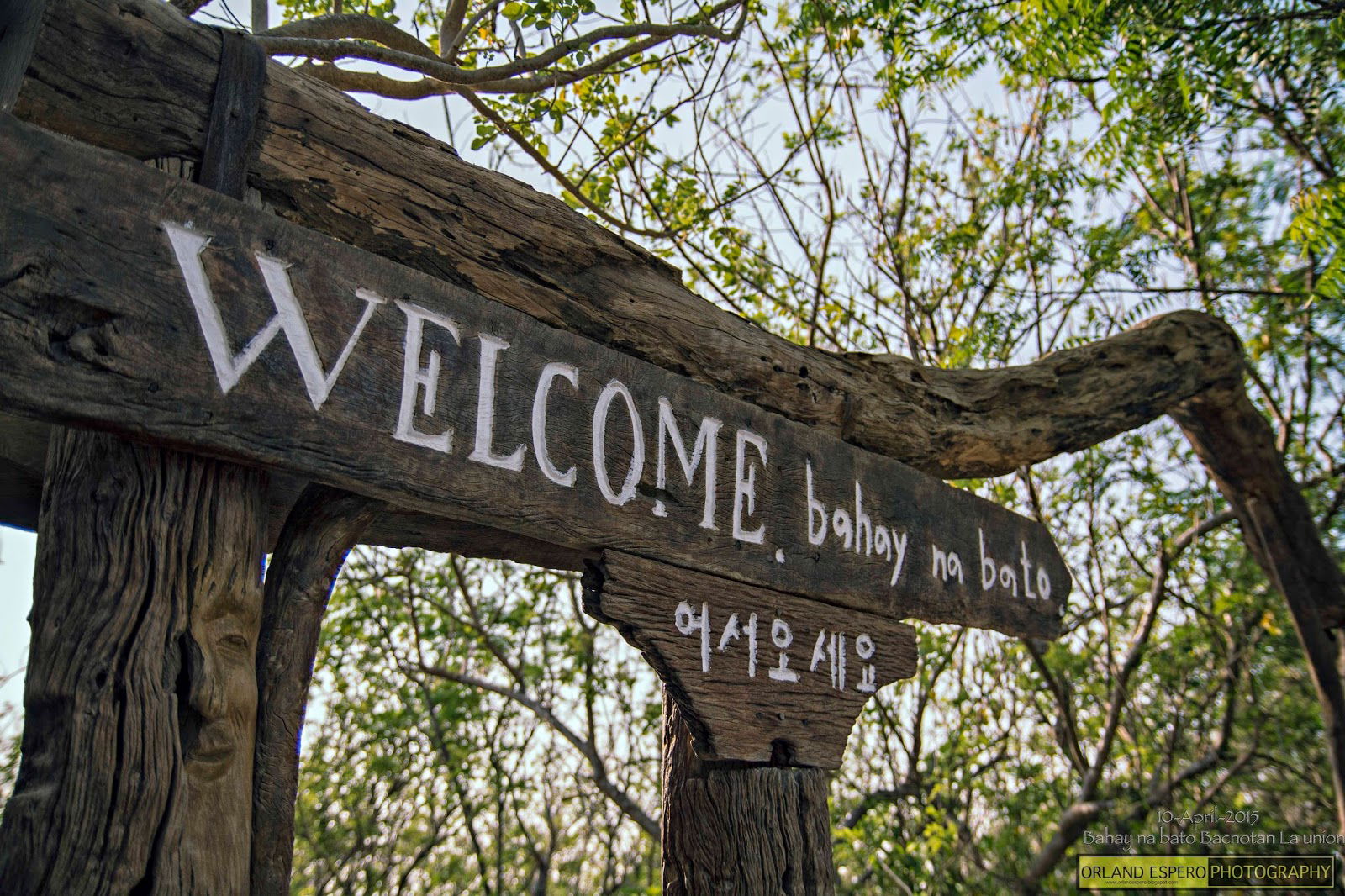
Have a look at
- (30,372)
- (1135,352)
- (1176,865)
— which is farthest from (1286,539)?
(30,372)

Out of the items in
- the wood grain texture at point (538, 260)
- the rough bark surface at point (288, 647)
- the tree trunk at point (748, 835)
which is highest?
the wood grain texture at point (538, 260)

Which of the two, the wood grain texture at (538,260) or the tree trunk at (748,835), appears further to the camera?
the tree trunk at (748,835)

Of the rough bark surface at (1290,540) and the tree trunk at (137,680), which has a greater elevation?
the rough bark surface at (1290,540)

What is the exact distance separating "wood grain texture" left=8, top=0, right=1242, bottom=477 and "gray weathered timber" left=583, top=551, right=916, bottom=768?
512mm

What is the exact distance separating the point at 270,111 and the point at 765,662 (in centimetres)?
146

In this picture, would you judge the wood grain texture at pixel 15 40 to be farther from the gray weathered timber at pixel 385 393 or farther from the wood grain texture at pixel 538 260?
the gray weathered timber at pixel 385 393

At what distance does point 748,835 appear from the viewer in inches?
81.0

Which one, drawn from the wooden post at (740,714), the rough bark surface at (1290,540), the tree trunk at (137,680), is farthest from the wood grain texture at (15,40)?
the rough bark surface at (1290,540)

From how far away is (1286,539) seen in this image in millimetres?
3760

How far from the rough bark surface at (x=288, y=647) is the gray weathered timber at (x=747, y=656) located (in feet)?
1.59

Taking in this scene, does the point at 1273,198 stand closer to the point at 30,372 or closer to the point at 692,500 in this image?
the point at 692,500

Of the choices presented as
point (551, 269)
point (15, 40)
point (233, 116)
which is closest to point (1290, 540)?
point (551, 269)

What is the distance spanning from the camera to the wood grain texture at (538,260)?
1.49 m

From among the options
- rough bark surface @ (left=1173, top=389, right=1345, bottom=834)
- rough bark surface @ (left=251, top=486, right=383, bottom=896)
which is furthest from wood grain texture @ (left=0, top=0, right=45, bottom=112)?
rough bark surface @ (left=1173, top=389, right=1345, bottom=834)
